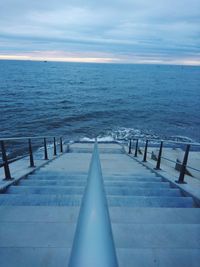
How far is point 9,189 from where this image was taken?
3713 millimetres

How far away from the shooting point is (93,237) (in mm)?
810

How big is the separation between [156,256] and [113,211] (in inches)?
35.2

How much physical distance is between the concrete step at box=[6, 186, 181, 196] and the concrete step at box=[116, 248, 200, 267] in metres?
1.69

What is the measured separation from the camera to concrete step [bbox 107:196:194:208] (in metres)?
3.28

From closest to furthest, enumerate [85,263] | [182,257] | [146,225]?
[85,263]
[182,257]
[146,225]

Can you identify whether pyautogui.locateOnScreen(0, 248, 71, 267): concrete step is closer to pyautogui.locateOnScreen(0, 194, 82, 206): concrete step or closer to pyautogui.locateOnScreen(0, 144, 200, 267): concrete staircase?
pyautogui.locateOnScreen(0, 144, 200, 267): concrete staircase

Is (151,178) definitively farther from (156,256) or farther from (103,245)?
(103,245)

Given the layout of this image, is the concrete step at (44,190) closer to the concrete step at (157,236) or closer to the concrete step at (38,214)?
the concrete step at (38,214)

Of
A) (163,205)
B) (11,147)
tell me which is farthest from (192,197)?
(11,147)

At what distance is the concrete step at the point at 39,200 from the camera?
3.17 metres

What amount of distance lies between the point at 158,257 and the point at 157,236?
32cm

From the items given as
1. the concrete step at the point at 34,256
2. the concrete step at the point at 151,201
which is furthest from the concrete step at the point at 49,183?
the concrete step at the point at 34,256

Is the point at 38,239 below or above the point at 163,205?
above

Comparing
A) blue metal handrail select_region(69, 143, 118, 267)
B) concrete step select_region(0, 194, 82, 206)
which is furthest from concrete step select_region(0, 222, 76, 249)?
blue metal handrail select_region(69, 143, 118, 267)
